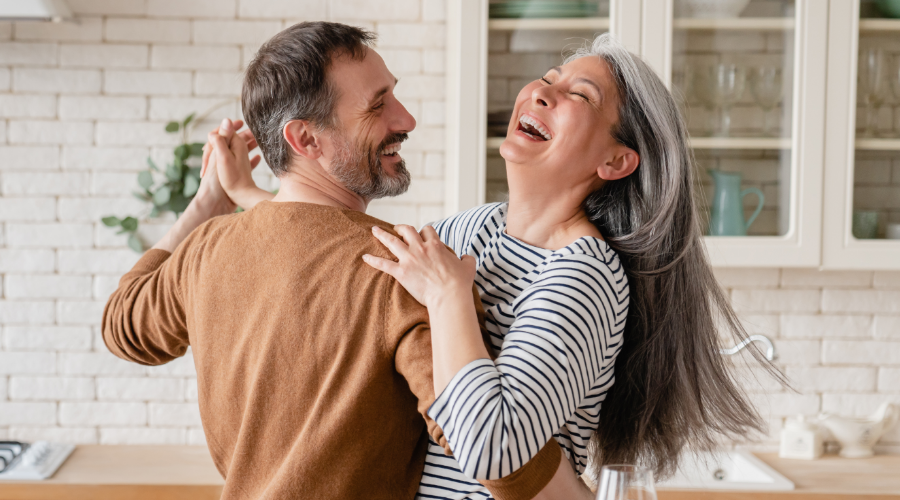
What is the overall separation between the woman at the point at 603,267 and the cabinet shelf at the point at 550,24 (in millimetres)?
842

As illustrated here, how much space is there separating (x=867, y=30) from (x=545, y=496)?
1874 mm

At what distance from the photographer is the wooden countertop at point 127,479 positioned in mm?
2133

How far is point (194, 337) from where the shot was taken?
117 cm

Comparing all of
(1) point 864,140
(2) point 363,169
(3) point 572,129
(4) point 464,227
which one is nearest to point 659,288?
(3) point 572,129

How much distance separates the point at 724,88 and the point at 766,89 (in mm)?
121

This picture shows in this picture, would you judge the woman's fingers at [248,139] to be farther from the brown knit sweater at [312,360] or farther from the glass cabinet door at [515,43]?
the glass cabinet door at [515,43]

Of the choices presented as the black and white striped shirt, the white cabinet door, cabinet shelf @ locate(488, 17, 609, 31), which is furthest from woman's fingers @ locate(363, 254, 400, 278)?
cabinet shelf @ locate(488, 17, 609, 31)

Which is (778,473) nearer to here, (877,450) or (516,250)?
(877,450)

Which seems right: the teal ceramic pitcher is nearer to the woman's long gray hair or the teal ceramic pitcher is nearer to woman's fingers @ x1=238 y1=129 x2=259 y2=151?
the woman's long gray hair

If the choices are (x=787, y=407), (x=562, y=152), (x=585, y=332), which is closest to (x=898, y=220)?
(x=787, y=407)

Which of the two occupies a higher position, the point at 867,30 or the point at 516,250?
the point at 867,30

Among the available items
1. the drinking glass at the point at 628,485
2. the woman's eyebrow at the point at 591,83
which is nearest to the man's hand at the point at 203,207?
the woman's eyebrow at the point at 591,83

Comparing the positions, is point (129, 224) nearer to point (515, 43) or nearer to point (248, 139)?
point (248, 139)

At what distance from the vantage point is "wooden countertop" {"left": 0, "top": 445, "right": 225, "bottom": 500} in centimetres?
213
